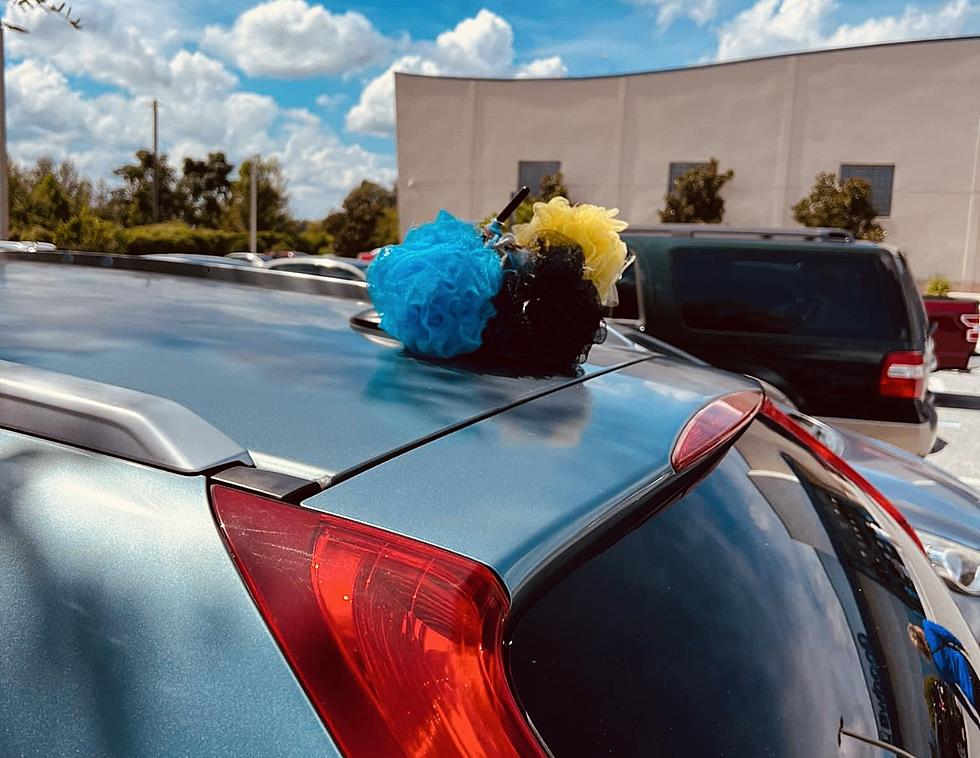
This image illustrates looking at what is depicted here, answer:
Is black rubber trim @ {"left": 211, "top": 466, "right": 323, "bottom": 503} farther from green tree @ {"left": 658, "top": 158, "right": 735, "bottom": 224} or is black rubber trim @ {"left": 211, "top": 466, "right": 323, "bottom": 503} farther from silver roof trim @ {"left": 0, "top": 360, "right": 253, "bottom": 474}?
green tree @ {"left": 658, "top": 158, "right": 735, "bottom": 224}

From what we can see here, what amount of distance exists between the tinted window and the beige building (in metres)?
34.4

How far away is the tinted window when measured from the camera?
0.91 m

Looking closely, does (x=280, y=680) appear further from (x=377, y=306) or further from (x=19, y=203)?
(x=19, y=203)

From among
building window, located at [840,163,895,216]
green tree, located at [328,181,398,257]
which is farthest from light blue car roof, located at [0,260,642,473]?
green tree, located at [328,181,398,257]

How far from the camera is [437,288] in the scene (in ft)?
5.24

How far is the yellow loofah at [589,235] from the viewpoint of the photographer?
75.0 inches

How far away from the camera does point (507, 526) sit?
91cm

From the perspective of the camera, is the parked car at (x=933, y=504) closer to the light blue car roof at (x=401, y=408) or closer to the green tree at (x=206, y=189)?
the light blue car roof at (x=401, y=408)

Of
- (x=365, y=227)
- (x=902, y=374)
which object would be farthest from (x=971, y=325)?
(x=365, y=227)

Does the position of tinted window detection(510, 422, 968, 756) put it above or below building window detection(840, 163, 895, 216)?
below

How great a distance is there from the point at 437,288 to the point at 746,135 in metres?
35.5

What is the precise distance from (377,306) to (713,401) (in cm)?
68

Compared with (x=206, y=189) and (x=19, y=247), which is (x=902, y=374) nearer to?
(x=19, y=247)

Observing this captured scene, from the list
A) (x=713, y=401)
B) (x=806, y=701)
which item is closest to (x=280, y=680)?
(x=806, y=701)
